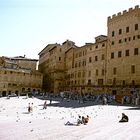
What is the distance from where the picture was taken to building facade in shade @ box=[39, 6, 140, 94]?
2009 inches

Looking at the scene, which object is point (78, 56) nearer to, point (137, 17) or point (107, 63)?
point (107, 63)

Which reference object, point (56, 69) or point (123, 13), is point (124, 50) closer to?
point (123, 13)

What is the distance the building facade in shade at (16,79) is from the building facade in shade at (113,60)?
15.3 metres

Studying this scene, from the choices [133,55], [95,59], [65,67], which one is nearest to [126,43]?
[133,55]

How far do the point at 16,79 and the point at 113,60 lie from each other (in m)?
36.9

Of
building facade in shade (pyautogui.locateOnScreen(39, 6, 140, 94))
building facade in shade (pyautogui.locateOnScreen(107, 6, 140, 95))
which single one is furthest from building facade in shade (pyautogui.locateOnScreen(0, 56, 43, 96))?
building facade in shade (pyautogui.locateOnScreen(107, 6, 140, 95))

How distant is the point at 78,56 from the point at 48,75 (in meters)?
18.8

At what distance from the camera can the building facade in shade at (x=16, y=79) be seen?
80375mm

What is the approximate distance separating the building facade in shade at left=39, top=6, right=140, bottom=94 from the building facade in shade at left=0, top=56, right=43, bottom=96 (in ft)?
50.3

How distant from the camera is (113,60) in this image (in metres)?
55.8

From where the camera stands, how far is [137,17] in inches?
2046

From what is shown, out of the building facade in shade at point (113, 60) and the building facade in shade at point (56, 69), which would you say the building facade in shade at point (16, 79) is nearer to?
Answer: the building facade in shade at point (56, 69)

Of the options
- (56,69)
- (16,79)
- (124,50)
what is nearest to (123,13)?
(124,50)

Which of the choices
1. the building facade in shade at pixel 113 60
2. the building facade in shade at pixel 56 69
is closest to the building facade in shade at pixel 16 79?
the building facade in shade at pixel 56 69
